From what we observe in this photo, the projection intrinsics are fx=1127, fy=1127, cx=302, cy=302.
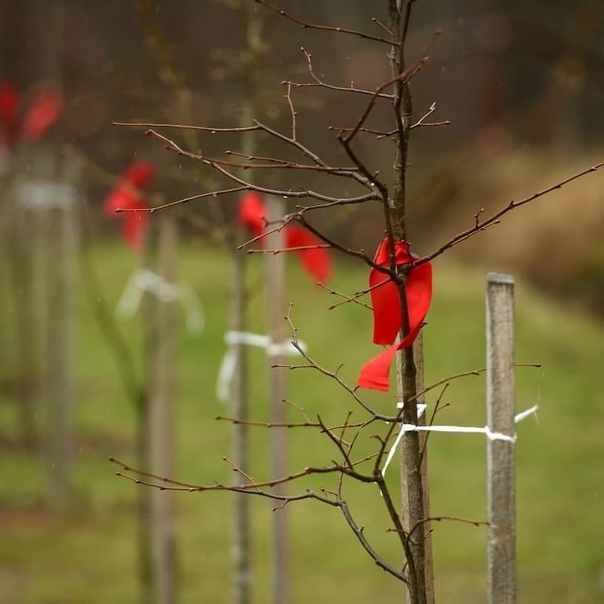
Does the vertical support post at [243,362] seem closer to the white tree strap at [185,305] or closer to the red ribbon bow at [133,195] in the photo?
the red ribbon bow at [133,195]

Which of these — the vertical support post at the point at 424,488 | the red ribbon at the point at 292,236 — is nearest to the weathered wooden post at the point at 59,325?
the red ribbon at the point at 292,236

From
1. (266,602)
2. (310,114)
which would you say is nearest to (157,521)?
(266,602)

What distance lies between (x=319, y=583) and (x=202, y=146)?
2028mm

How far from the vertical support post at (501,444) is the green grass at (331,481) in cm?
204

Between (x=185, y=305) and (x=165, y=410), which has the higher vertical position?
(x=185, y=305)

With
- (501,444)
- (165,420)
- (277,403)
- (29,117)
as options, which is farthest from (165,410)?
(29,117)

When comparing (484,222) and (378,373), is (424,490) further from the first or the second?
(484,222)

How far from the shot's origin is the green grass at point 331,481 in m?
4.72

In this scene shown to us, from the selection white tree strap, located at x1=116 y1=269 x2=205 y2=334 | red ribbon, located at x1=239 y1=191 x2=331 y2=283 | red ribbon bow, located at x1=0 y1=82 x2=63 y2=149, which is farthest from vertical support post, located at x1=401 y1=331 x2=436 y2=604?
white tree strap, located at x1=116 y1=269 x2=205 y2=334

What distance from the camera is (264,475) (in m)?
5.98

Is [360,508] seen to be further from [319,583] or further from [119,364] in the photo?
[119,364]

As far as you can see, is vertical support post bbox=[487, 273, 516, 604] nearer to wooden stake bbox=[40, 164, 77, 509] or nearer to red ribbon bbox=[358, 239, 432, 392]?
red ribbon bbox=[358, 239, 432, 392]

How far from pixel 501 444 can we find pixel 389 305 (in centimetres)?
32

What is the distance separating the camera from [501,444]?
186cm
